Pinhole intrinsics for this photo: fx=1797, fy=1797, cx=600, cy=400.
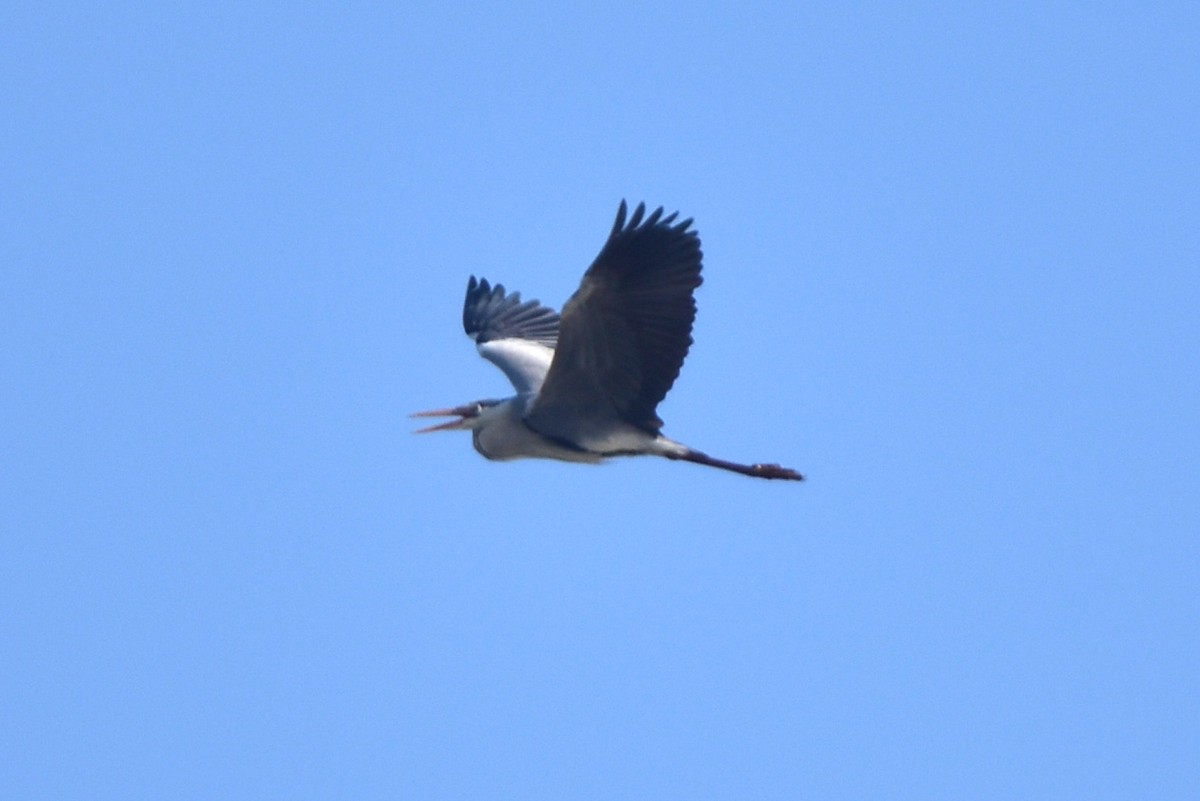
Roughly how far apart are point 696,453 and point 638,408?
0.83 meters

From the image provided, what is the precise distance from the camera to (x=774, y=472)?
13.8 m

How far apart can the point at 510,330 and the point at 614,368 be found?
342 cm

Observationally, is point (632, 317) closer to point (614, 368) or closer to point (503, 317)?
point (614, 368)

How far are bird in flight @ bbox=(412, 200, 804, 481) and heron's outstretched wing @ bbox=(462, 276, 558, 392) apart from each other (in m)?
0.04

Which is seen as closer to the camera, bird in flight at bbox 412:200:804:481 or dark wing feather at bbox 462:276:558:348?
bird in flight at bbox 412:200:804:481

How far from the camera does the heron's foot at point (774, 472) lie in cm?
1380

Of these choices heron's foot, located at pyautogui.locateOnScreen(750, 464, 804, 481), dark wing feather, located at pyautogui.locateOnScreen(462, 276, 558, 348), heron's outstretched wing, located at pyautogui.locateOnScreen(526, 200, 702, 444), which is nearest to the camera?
heron's outstretched wing, located at pyautogui.locateOnScreen(526, 200, 702, 444)

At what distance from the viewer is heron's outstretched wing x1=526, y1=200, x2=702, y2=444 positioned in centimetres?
1160

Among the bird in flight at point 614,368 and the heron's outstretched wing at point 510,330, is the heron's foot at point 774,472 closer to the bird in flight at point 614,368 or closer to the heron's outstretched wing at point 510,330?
the bird in flight at point 614,368

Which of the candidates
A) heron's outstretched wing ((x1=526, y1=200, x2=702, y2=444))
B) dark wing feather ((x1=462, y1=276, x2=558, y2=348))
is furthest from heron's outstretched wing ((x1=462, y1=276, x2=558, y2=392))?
heron's outstretched wing ((x1=526, y1=200, x2=702, y2=444))

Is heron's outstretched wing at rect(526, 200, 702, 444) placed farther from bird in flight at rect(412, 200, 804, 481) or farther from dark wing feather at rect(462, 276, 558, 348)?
dark wing feather at rect(462, 276, 558, 348)

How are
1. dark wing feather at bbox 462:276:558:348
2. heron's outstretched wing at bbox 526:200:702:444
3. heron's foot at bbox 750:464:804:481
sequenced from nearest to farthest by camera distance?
heron's outstretched wing at bbox 526:200:702:444
heron's foot at bbox 750:464:804:481
dark wing feather at bbox 462:276:558:348

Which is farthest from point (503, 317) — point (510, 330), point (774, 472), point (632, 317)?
point (632, 317)

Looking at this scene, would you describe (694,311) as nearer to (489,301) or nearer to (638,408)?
(638,408)
